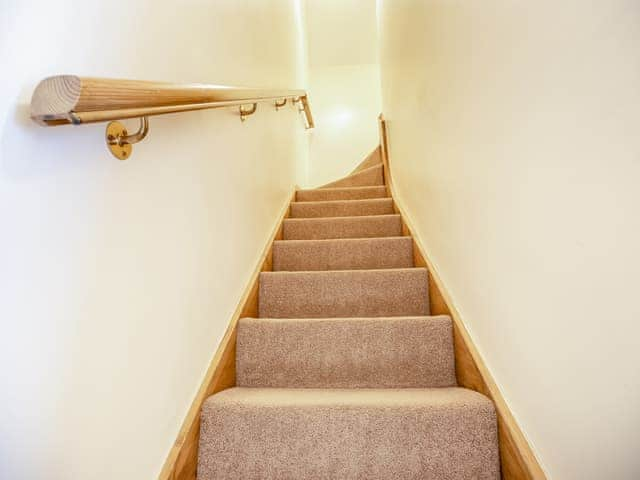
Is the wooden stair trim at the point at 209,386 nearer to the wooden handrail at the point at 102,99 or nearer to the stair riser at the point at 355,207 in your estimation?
the wooden handrail at the point at 102,99

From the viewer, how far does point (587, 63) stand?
0.57 m

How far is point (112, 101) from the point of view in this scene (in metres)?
0.56

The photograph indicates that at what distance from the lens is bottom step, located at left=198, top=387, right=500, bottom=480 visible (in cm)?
91

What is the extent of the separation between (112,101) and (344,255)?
4.69 ft

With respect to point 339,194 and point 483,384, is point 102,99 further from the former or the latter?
point 339,194

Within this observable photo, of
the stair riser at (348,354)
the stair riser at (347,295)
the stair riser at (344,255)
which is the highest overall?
the stair riser at (344,255)

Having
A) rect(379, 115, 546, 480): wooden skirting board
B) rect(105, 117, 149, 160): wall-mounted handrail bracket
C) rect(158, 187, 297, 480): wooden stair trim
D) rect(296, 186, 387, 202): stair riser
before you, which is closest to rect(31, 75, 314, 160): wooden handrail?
rect(105, 117, 149, 160): wall-mounted handrail bracket

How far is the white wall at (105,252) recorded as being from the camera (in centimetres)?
51

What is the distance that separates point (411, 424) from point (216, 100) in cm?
98

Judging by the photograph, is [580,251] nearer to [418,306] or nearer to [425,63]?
[418,306]

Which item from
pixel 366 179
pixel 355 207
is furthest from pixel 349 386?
pixel 366 179

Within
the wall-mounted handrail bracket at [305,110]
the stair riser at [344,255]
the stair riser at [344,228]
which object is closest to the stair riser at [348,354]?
the stair riser at [344,255]

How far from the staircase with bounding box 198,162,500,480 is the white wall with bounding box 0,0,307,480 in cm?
17

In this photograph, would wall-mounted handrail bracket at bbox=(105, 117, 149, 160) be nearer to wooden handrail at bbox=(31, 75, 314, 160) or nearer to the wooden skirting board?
wooden handrail at bbox=(31, 75, 314, 160)
